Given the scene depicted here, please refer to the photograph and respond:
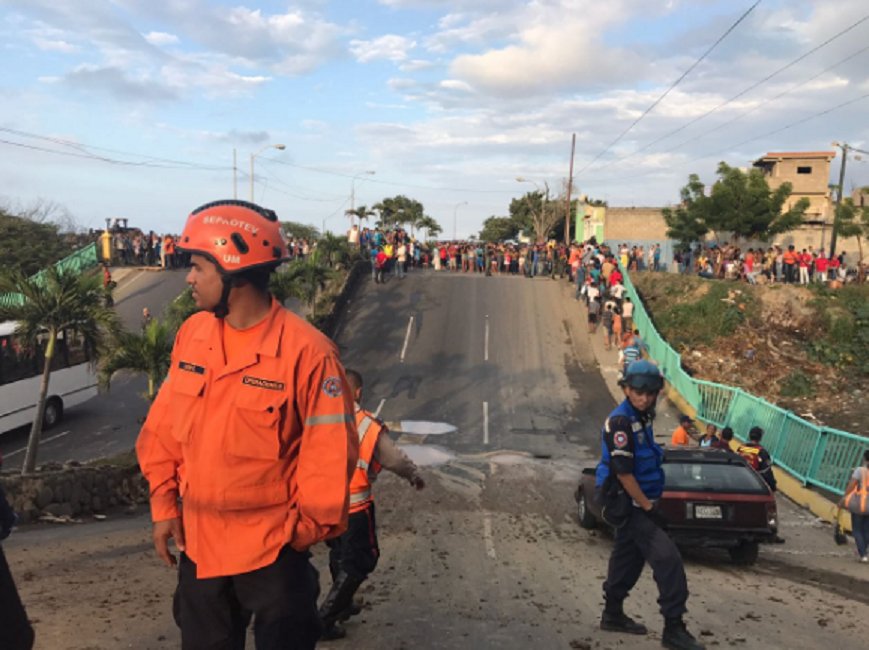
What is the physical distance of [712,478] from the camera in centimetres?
920

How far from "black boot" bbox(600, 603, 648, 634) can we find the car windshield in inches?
156

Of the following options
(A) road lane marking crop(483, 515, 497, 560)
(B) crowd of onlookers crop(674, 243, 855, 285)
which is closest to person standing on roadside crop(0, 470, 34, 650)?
(A) road lane marking crop(483, 515, 497, 560)

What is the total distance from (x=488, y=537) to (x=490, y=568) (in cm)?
183

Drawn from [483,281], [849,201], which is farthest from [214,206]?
[849,201]

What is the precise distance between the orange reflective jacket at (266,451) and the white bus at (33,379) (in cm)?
1376

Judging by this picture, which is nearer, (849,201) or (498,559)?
(498,559)

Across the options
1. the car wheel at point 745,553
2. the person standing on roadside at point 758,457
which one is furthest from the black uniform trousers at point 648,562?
the person standing on roadside at point 758,457

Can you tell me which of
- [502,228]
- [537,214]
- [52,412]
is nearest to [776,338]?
[52,412]

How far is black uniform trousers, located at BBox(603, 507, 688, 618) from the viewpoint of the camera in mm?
4812

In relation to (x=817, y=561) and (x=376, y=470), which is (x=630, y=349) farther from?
(x=376, y=470)

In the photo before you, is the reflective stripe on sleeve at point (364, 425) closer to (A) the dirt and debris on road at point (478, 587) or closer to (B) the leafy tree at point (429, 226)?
(A) the dirt and debris on road at point (478, 587)

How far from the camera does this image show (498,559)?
805 cm

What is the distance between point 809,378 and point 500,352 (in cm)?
965

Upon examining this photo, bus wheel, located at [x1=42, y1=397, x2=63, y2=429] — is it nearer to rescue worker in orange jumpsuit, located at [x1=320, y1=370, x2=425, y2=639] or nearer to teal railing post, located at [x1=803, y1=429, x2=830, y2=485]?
rescue worker in orange jumpsuit, located at [x1=320, y1=370, x2=425, y2=639]
